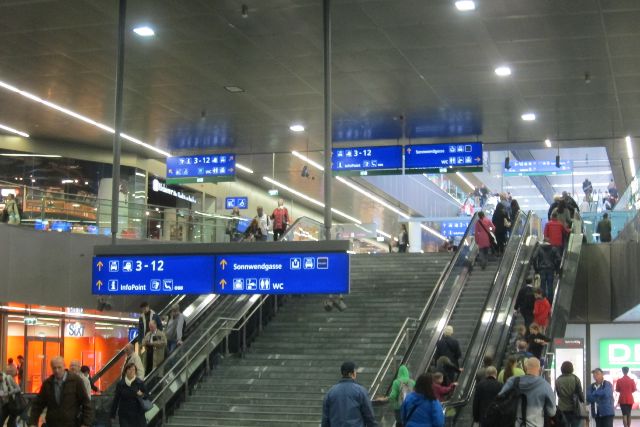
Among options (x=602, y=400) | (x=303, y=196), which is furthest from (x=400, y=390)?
(x=303, y=196)

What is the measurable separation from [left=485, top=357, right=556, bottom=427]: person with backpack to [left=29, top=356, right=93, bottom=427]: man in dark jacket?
13.1ft

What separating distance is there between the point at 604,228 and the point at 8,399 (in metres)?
16.2

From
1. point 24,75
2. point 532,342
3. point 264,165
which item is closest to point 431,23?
point 532,342

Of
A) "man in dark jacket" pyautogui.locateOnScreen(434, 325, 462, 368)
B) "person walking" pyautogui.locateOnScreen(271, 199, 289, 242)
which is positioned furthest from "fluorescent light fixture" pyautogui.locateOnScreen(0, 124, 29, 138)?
"man in dark jacket" pyautogui.locateOnScreen(434, 325, 462, 368)

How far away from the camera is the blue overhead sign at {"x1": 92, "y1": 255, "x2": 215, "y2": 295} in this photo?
15.3 meters

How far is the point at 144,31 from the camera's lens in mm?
16875

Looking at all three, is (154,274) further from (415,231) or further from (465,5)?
(415,231)

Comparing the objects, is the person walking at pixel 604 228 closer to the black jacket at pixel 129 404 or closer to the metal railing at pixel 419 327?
the metal railing at pixel 419 327

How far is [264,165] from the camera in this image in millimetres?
32781

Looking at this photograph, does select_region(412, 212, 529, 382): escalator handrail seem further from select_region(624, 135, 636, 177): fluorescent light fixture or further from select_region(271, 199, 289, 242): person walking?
select_region(624, 135, 636, 177): fluorescent light fixture

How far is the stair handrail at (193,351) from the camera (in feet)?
55.8

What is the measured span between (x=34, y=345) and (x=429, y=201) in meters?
27.8

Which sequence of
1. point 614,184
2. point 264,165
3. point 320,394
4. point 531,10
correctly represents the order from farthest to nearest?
point 614,184 → point 264,165 → point 320,394 → point 531,10

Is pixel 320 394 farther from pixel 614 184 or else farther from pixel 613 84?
pixel 614 184
